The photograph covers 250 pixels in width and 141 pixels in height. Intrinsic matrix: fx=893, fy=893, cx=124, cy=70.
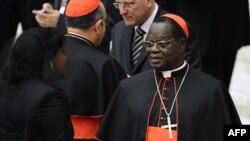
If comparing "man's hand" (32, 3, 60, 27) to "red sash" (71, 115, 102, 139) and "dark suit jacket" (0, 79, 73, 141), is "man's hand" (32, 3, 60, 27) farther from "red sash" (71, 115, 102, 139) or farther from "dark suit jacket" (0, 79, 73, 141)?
"dark suit jacket" (0, 79, 73, 141)

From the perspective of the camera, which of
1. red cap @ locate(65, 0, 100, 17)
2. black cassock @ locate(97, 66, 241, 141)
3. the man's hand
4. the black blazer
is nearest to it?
black cassock @ locate(97, 66, 241, 141)

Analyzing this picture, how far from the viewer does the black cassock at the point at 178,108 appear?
610 centimetres

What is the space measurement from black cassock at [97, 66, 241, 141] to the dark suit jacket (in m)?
0.65

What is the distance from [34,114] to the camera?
5.59 metres

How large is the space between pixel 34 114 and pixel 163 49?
1.11 meters

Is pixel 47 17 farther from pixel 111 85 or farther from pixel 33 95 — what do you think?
pixel 33 95

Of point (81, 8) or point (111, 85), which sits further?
point (81, 8)

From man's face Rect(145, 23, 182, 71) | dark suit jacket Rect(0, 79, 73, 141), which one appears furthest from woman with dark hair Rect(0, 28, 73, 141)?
man's face Rect(145, 23, 182, 71)

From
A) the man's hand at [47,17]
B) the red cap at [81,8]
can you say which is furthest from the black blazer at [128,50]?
the red cap at [81,8]

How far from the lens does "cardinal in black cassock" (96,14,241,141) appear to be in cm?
611

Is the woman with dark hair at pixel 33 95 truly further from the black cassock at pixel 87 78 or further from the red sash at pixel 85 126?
the red sash at pixel 85 126

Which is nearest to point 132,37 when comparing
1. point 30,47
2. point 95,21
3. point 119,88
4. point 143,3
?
point 143,3

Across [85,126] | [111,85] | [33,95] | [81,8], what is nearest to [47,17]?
[81,8]

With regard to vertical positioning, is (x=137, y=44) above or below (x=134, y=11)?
below
